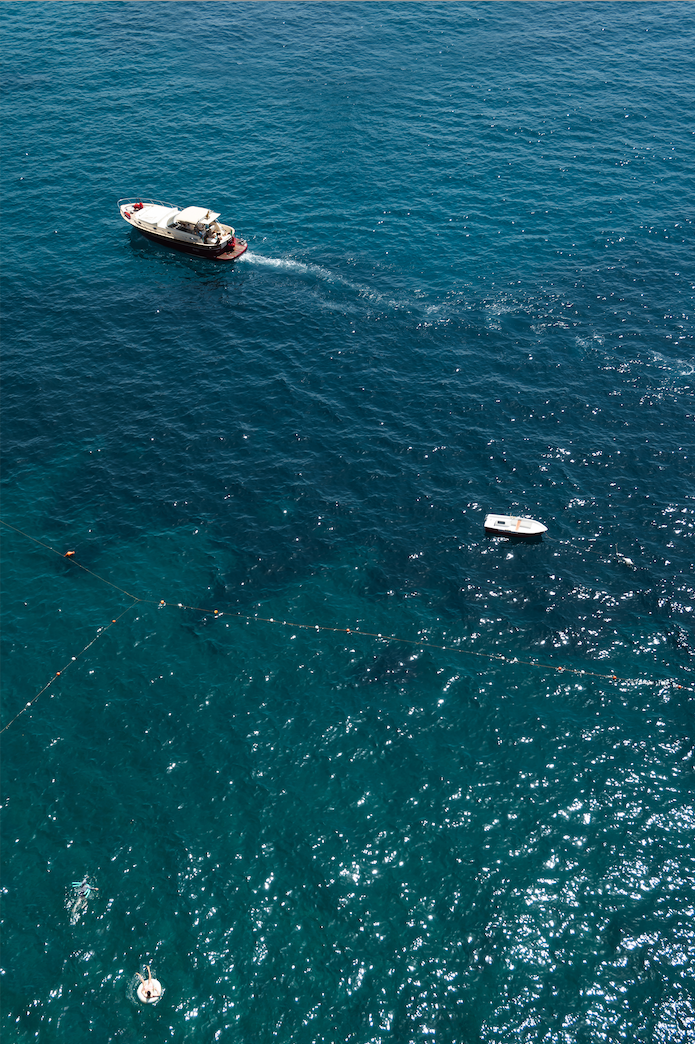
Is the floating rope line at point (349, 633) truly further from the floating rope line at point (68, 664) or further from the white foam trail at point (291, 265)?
the white foam trail at point (291, 265)

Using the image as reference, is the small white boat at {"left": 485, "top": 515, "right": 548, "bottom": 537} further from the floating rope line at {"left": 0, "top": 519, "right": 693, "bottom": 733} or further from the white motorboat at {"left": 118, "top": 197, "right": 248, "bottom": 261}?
the white motorboat at {"left": 118, "top": 197, "right": 248, "bottom": 261}

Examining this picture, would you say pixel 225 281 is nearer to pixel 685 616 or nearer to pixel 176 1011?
pixel 685 616

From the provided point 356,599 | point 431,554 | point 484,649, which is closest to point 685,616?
point 484,649

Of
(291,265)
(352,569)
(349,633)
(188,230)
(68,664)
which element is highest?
(188,230)

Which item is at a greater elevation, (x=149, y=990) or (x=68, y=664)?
(x=68, y=664)

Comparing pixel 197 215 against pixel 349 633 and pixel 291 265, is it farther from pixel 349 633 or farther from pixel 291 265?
pixel 349 633

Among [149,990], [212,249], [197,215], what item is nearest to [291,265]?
[212,249]
